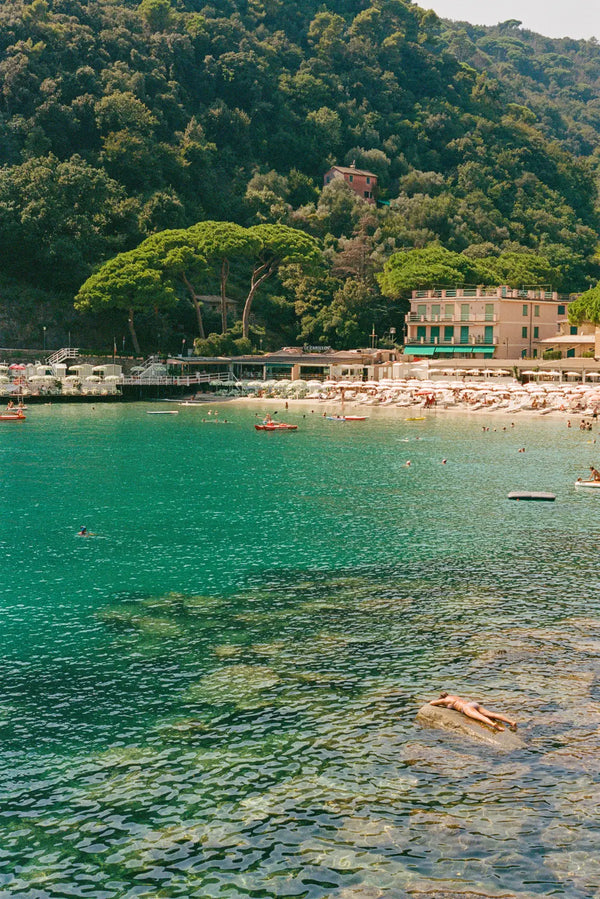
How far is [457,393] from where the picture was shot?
3947 inches

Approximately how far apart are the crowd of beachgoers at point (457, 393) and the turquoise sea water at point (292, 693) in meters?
50.5

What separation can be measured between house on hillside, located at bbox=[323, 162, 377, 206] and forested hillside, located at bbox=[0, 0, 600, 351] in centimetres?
304

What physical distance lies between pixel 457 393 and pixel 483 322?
19.9 meters

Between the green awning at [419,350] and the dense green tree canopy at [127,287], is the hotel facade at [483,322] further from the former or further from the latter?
the dense green tree canopy at [127,287]

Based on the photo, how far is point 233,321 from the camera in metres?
127

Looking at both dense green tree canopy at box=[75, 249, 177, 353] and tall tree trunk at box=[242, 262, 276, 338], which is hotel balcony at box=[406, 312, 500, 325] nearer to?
tall tree trunk at box=[242, 262, 276, 338]

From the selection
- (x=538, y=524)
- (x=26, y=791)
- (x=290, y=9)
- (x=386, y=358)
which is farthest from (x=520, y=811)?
(x=290, y=9)

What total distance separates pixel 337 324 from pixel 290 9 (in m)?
102

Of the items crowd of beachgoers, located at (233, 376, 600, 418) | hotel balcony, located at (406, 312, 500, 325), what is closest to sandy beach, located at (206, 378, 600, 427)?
crowd of beachgoers, located at (233, 376, 600, 418)

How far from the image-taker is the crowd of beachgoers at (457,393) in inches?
Result: 3656

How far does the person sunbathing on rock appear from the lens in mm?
18516

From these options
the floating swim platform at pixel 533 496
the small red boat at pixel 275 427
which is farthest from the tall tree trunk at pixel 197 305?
the floating swim platform at pixel 533 496

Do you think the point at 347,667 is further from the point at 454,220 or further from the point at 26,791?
the point at 454,220

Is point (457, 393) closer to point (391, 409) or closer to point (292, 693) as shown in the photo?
point (391, 409)
